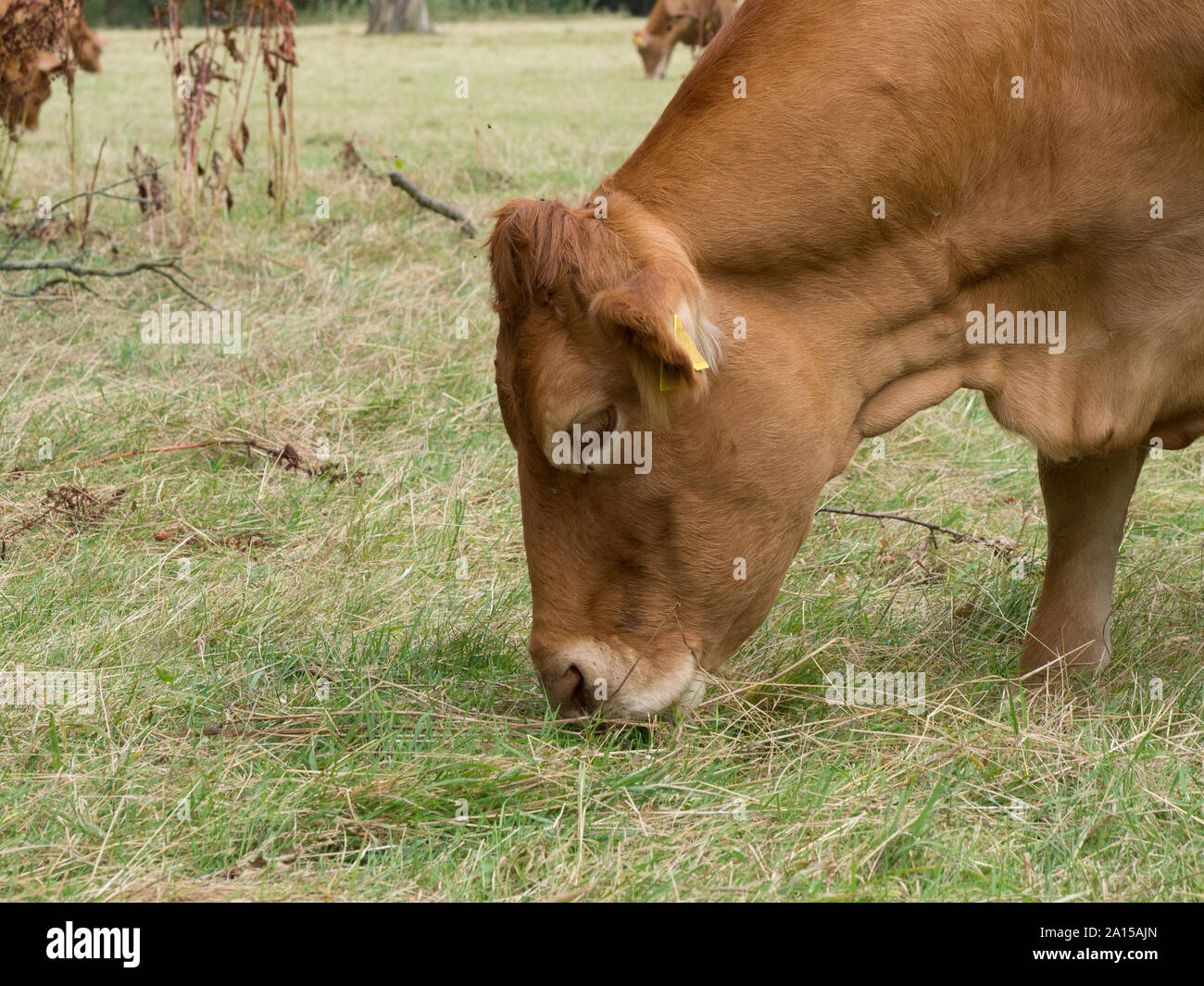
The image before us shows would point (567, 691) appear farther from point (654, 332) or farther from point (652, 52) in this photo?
point (652, 52)

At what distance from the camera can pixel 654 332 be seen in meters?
2.87

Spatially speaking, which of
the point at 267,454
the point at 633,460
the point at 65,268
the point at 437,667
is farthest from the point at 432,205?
the point at 633,460

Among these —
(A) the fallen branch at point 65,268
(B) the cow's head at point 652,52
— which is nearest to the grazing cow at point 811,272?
(A) the fallen branch at point 65,268

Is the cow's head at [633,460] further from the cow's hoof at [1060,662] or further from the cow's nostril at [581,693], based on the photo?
the cow's hoof at [1060,662]

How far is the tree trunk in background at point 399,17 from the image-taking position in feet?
106

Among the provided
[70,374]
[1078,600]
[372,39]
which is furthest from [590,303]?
[372,39]

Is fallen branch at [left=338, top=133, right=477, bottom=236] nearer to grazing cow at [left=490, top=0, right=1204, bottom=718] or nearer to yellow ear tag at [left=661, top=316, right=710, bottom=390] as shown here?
grazing cow at [left=490, top=0, right=1204, bottom=718]

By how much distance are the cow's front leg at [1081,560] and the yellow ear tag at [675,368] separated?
A: 1.51 m

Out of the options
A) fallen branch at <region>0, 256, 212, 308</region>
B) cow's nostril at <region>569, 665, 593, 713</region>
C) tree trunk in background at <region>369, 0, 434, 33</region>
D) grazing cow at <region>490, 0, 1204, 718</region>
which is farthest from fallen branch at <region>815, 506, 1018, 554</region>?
tree trunk in background at <region>369, 0, 434, 33</region>

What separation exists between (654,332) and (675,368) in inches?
4.4

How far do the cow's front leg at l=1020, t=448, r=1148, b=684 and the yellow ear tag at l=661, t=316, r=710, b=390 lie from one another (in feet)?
4.94

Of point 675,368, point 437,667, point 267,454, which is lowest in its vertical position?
point 437,667

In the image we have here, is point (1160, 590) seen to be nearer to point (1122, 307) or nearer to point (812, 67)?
point (1122, 307)

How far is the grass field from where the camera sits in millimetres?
2896
